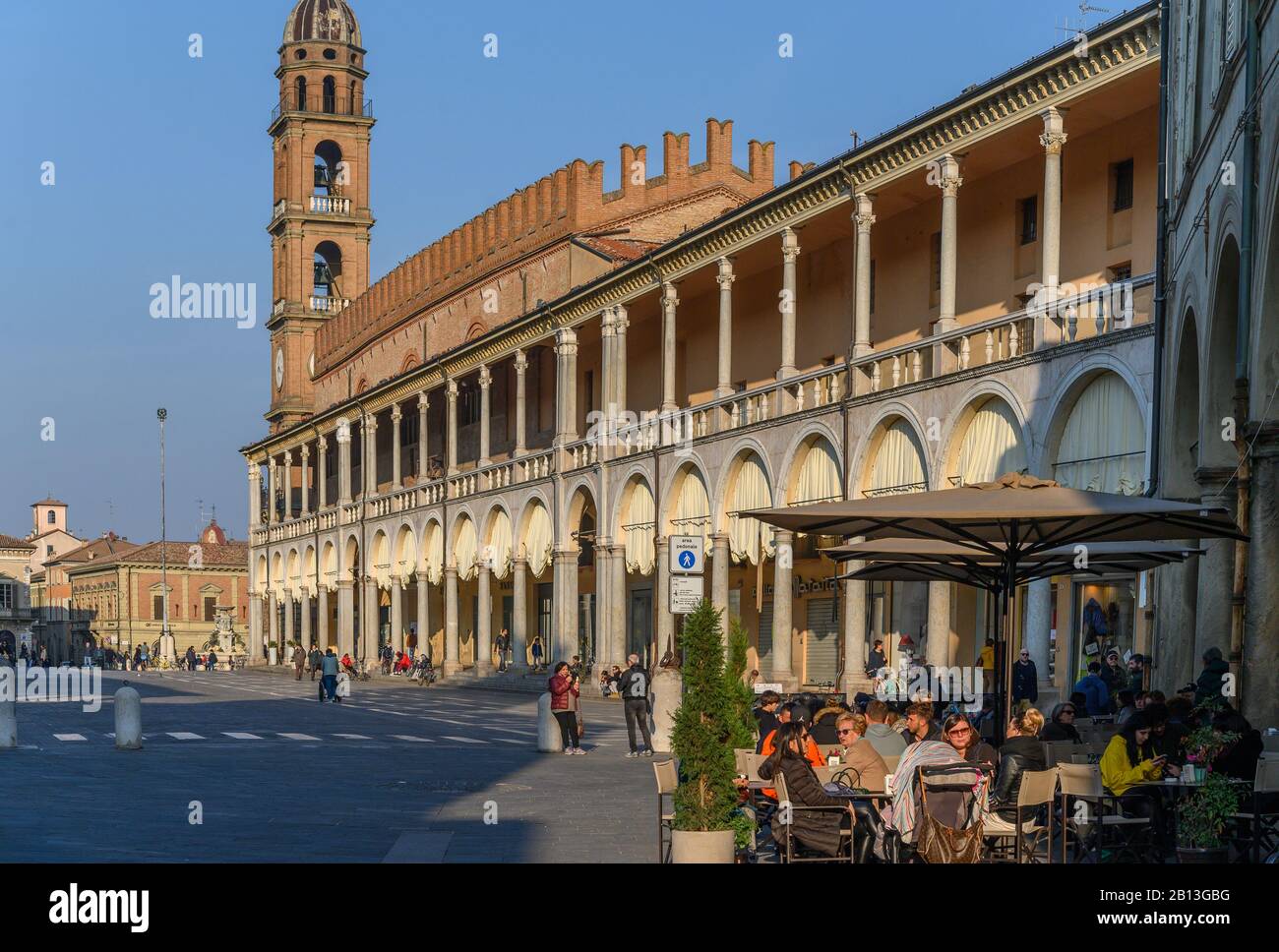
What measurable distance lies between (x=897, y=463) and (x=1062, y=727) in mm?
16295

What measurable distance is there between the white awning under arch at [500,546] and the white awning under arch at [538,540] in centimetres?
146

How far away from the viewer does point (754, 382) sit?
39812mm

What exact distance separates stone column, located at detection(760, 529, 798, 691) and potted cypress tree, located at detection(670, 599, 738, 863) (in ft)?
75.4

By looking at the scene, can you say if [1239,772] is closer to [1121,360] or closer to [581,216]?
[1121,360]

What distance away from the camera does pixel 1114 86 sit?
25.5 meters

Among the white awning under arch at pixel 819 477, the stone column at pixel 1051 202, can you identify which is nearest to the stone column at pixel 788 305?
the white awning under arch at pixel 819 477

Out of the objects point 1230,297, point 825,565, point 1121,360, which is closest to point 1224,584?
point 1230,297

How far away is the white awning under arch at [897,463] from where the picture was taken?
29453 millimetres

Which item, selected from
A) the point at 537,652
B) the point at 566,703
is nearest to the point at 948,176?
the point at 566,703

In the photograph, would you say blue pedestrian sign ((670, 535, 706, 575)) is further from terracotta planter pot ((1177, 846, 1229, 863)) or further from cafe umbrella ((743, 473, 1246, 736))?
terracotta planter pot ((1177, 846, 1229, 863))

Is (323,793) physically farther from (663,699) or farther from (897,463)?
(897,463)

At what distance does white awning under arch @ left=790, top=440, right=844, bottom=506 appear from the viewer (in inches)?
1271

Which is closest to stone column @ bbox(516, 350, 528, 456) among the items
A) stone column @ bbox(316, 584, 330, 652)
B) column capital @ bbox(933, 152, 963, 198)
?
stone column @ bbox(316, 584, 330, 652)
